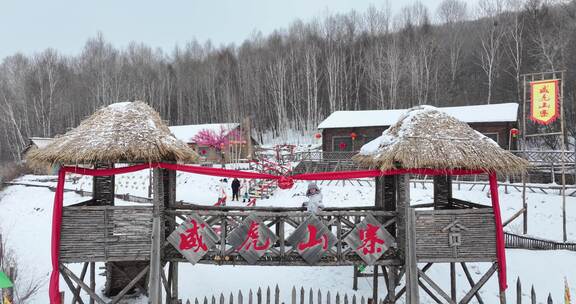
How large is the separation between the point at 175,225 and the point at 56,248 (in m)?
2.13

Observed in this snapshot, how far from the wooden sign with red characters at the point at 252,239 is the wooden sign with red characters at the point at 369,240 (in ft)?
5.00

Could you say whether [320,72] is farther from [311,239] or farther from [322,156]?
[311,239]

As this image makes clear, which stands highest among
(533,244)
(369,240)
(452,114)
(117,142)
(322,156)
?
(452,114)

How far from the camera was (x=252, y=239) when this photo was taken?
6.25 meters

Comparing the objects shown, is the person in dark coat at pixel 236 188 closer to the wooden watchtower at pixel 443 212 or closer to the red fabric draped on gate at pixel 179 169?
the red fabric draped on gate at pixel 179 169

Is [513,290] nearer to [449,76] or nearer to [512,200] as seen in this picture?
[512,200]

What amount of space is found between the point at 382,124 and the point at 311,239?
760 inches

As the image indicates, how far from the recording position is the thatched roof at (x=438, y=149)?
5949mm

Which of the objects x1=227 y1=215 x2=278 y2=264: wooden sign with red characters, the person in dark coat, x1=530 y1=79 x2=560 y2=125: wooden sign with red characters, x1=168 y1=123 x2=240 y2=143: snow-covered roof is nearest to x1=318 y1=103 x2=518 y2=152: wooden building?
x1=530 y1=79 x2=560 y2=125: wooden sign with red characters

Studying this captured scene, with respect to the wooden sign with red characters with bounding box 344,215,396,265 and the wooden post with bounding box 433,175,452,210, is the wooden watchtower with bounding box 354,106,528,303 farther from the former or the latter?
the wooden post with bounding box 433,175,452,210

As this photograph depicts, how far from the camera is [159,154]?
614 cm

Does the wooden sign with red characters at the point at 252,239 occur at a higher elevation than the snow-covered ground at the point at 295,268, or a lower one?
higher

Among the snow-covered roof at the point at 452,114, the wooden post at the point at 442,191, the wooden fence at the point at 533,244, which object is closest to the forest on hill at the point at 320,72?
the snow-covered roof at the point at 452,114

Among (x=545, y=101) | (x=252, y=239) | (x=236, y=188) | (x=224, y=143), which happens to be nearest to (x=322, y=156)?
(x=236, y=188)
